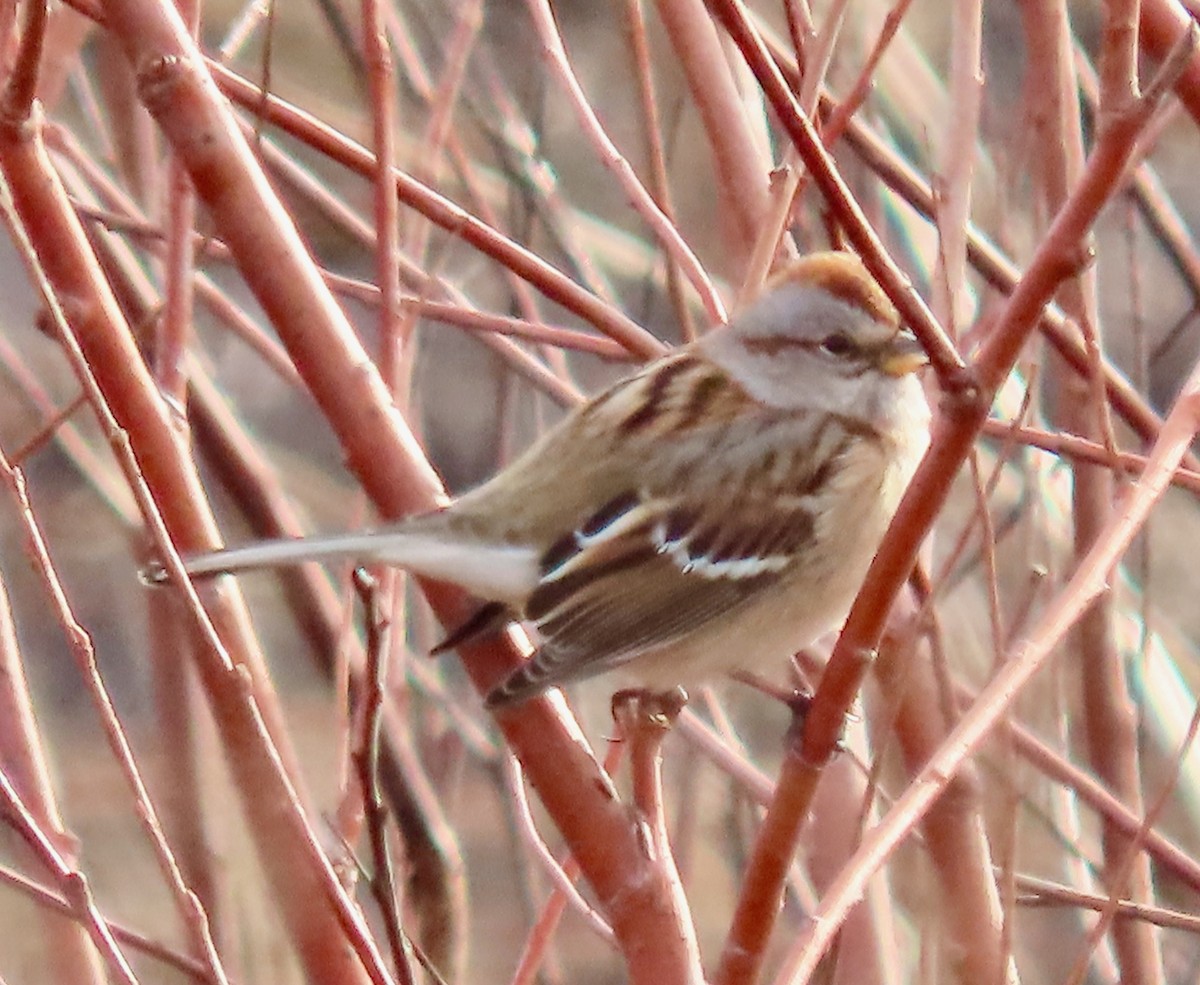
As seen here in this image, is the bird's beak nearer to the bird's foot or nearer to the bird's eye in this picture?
the bird's eye

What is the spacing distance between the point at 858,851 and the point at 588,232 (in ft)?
7.60

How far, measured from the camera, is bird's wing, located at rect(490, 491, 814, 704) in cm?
195

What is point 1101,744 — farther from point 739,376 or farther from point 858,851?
point 858,851

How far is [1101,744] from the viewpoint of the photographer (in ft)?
6.56

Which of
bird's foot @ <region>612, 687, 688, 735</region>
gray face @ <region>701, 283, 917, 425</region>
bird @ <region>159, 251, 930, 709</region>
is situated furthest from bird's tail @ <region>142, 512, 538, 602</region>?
gray face @ <region>701, 283, 917, 425</region>

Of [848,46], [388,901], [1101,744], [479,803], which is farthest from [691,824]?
[479,803]

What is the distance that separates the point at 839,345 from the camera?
209 centimetres

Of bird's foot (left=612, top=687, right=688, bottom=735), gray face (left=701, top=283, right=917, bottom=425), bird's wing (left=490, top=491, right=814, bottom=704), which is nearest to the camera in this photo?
bird's foot (left=612, top=687, right=688, bottom=735)

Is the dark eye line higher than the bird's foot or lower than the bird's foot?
higher

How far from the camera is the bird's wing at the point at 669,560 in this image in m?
1.95

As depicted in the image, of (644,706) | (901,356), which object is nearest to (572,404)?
(901,356)

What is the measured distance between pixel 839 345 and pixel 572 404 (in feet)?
1.10

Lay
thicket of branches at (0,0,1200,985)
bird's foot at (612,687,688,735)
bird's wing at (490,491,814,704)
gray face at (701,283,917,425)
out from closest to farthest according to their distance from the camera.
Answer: thicket of branches at (0,0,1200,985)
bird's foot at (612,687,688,735)
bird's wing at (490,491,814,704)
gray face at (701,283,917,425)

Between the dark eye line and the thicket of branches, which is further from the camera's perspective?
the dark eye line
